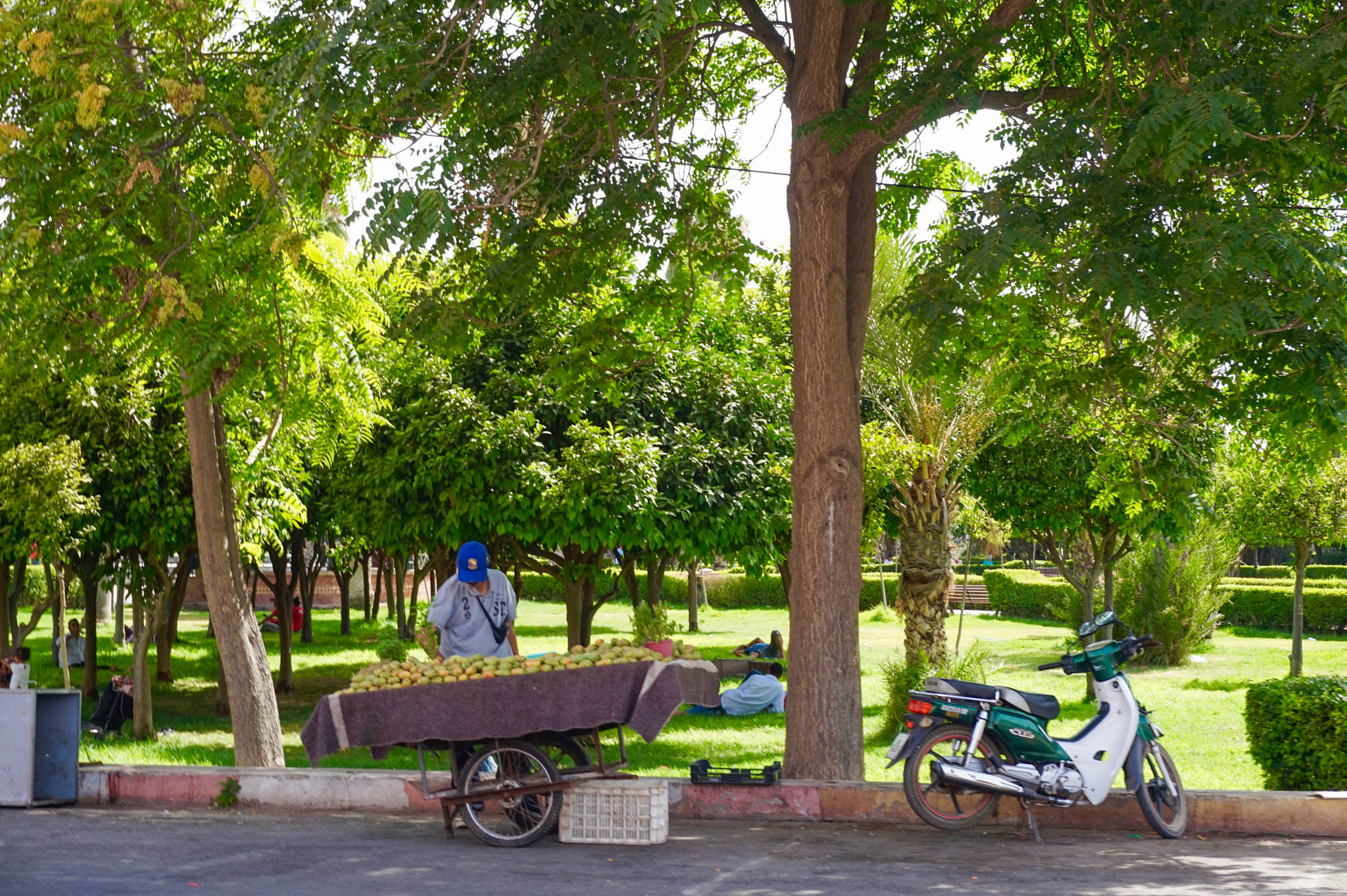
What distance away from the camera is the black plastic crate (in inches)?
333

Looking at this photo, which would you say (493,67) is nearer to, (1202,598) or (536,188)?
(536,188)

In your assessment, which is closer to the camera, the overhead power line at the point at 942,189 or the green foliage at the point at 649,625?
the overhead power line at the point at 942,189

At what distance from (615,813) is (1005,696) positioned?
2501 millimetres

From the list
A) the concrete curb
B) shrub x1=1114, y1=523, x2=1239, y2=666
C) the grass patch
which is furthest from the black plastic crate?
shrub x1=1114, y1=523, x2=1239, y2=666

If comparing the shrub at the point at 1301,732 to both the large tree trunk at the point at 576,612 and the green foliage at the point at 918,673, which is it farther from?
the large tree trunk at the point at 576,612

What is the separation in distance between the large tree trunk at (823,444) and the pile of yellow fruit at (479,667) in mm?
1768

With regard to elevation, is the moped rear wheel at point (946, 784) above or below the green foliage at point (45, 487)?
below

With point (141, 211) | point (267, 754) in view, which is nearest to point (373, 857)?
point (267, 754)

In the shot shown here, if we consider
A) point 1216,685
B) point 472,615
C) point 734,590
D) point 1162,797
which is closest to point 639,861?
point 472,615

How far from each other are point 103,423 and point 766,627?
25653 millimetres

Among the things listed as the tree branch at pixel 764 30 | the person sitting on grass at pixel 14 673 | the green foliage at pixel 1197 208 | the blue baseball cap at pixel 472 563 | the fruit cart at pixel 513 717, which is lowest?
the person sitting on grass at pixel 14 673

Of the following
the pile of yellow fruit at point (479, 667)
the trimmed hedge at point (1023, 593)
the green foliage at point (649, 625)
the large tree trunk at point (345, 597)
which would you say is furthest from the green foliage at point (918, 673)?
the trimmed hedge at point (1023, 593)

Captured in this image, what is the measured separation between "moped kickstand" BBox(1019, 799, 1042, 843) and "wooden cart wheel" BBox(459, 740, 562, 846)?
9.33 feet

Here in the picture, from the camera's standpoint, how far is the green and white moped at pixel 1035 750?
7547mm
